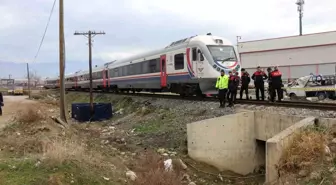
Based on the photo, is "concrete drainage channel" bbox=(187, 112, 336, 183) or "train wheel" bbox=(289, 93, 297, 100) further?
"train wheel" bbox=(289, 93, 297, 100)

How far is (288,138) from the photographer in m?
8.48

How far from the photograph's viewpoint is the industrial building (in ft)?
157

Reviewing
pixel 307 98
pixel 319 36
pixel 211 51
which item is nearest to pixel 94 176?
pixel 211 51

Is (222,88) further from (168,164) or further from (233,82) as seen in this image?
(168,164)

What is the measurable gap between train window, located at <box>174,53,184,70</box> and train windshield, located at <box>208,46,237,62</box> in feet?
6.24

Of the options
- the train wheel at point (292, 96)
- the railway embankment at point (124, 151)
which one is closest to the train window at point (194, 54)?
the railway embankment at point (124, 151)

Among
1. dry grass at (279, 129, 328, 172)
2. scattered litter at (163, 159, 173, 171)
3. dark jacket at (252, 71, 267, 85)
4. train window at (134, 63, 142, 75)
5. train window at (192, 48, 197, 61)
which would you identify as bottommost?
scattered litter at (163, 159, 173, 171)

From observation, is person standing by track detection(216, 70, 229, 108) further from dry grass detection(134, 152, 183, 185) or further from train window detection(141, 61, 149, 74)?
train window detection(141, 61, 149, 74)

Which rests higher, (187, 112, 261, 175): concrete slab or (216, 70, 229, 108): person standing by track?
(216, 70, 229, 108): person standing by track

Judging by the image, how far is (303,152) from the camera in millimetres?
7762

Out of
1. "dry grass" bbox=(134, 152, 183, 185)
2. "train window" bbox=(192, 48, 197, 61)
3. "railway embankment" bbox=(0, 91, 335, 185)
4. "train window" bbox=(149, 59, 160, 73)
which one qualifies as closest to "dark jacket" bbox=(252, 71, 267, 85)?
"railway embankment" bbox=(0, 91, 335, 185)

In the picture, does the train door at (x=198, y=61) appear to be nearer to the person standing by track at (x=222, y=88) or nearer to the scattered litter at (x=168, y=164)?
the person standing by track at (x=222, y=88)

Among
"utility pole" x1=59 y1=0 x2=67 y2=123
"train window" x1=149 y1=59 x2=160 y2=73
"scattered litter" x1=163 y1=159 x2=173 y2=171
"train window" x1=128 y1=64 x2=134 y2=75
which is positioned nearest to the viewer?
"scattered litter" x1=163 y1=159 x2=173 y2=171

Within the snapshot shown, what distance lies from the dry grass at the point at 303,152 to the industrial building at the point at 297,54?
41.1 meters
